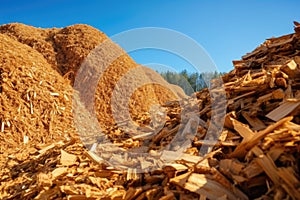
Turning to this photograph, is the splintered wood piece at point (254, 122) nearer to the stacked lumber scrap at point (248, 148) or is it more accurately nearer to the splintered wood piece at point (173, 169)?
the stacked lumber scrap at point (248, 148)

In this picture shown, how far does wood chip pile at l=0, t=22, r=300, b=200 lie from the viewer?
7.43ft

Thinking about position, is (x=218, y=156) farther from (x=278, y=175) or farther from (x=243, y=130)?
(x=278, y=175)

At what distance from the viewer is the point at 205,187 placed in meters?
2.34

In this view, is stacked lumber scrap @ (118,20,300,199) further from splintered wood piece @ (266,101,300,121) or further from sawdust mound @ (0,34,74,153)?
sawdust mound @ (0,34,74,153)

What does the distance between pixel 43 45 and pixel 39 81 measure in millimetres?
6076

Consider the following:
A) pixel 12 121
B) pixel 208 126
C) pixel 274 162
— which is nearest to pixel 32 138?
pixel 12 121

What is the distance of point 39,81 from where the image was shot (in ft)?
30.3

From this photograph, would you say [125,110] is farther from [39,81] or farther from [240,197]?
[240,197]

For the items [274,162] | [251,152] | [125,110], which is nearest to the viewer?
[274,162]

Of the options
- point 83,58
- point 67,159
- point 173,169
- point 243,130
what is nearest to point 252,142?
point 243,130

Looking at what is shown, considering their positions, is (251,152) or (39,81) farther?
(39,81)

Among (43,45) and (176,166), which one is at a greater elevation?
(43,45)

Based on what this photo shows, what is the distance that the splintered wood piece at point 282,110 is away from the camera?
8.96ft

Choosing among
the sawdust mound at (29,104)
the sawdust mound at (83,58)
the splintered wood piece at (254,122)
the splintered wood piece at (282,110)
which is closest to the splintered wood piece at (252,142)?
the splintered wood piece at (282,110)
